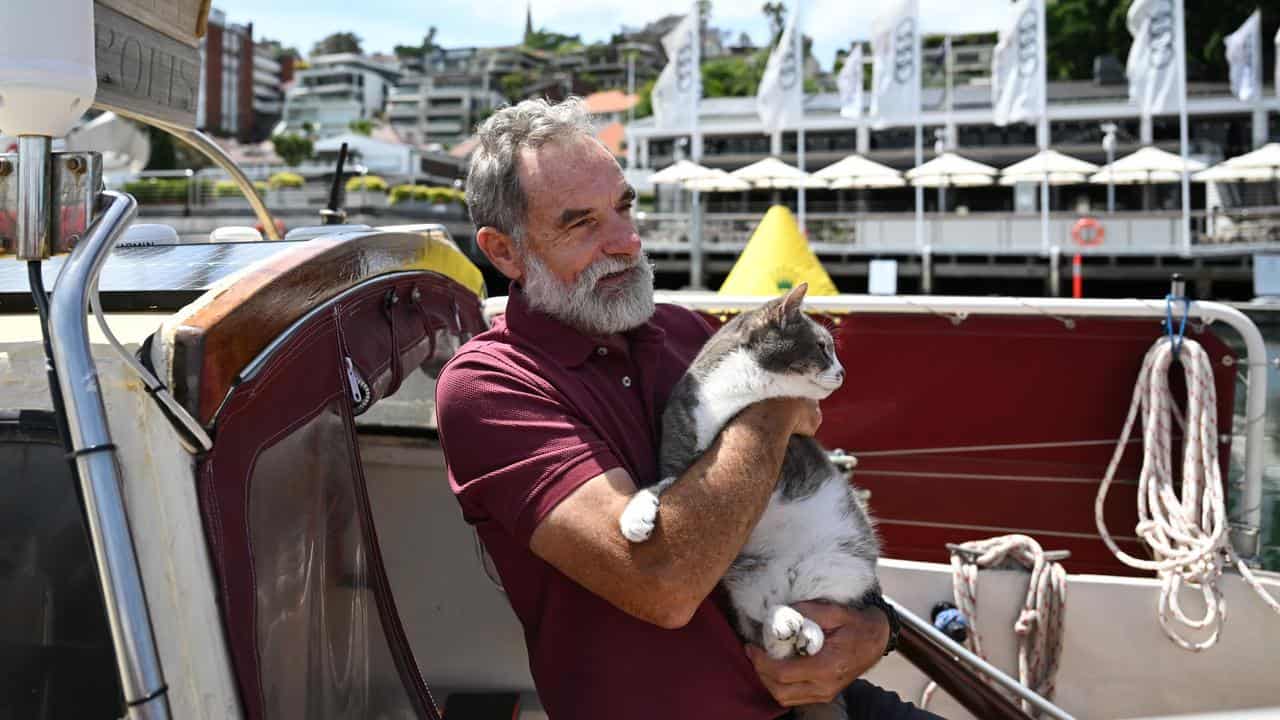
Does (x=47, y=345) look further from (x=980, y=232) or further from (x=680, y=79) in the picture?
(x=680, y=79)

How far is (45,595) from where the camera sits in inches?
55.1

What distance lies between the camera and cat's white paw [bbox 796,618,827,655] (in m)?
1.85

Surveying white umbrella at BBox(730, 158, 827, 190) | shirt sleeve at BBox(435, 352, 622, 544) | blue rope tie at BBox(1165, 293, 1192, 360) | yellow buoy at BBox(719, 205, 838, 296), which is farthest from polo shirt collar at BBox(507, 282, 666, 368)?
white umbrella at BBox(730, 158, 827, 190)

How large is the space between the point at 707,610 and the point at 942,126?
4233cm

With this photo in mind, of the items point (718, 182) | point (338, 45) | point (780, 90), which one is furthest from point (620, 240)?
point (338, 45)

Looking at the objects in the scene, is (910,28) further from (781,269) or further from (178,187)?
(781,269)

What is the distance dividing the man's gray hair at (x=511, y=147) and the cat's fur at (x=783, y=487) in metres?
0.48

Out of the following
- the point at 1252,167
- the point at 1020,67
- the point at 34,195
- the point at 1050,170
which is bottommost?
the point at 34,195

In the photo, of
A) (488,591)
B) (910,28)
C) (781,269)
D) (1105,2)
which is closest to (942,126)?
(910,28)

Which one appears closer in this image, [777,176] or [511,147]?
[511,147]

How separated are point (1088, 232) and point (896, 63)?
9138mm

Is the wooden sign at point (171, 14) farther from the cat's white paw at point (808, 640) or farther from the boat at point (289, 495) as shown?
the cat's white paw at point (808, 640)

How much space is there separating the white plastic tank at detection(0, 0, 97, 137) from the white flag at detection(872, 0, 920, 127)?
36187 mm

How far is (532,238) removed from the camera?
2.04 metres
